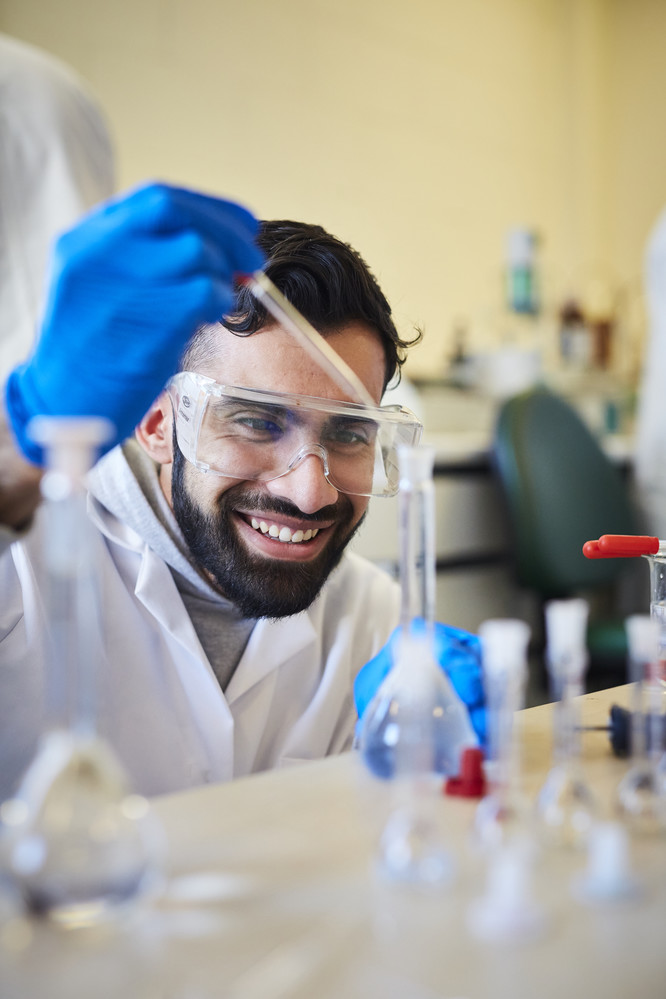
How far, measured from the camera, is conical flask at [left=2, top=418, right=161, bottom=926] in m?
0.56

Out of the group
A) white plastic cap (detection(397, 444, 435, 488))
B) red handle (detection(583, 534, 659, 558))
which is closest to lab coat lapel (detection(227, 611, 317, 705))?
red handle (detection(583, 534, 659, 558))

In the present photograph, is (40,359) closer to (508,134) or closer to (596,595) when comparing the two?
(596,595)

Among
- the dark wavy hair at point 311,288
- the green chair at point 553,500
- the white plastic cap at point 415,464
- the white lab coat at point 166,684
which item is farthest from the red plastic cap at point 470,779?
the green chair at point 553,500

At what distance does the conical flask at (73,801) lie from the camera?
1.85ft

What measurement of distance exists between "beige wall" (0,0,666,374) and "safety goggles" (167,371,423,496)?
1478mm

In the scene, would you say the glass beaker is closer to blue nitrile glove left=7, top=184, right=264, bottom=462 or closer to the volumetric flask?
the volumetric flask

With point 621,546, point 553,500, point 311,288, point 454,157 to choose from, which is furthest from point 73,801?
point 454,157

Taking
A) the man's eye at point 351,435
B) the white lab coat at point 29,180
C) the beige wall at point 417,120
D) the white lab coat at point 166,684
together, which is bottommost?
the white lab coat at point 166,684

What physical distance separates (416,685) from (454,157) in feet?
11.8

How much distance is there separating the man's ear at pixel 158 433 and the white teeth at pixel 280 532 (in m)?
0.19

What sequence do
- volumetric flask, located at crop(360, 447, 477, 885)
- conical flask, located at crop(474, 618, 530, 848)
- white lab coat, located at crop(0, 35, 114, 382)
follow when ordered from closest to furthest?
1. conical flask, located at crop(474, 618, 530, 848)
2. volumetric flask, located at crop(360, 447, 477, 885)
3. white lab coat, located at crop(0, 35, 114, 382)

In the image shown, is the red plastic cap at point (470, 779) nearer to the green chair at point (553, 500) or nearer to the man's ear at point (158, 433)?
the man's ear at point (158, 433)

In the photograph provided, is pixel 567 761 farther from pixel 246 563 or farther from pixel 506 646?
pixel 246 563

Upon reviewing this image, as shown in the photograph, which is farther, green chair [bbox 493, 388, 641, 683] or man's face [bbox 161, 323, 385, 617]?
green chair [bbox 493, 388, 641, 683]
